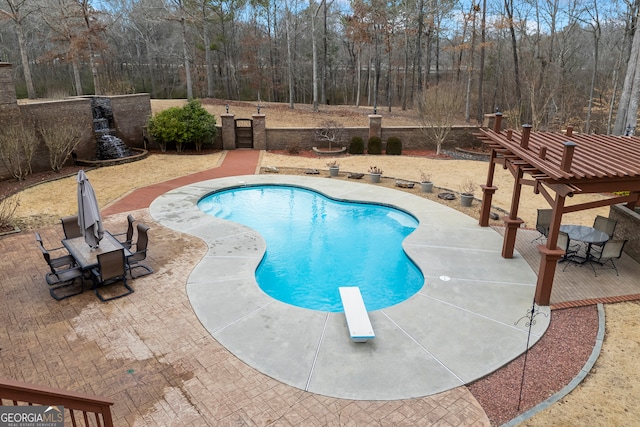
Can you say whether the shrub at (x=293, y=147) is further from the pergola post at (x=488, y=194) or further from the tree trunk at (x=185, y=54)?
the pergola post at (x=488, y=194)

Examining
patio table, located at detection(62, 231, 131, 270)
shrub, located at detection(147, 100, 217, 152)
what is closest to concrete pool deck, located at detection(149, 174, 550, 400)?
patio table, located at detection(62, 231, 131, 270)

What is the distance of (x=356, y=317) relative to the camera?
7.76m

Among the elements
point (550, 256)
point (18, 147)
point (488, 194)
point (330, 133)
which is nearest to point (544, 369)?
point (550, 256)

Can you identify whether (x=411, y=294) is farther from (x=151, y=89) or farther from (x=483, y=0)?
(x=151, y=89)

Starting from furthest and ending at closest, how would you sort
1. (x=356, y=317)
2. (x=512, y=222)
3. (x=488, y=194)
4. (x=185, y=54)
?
(x=185, y=54) → (x=488, y=194) → (x=512, y=222) → (x=356, y=317)

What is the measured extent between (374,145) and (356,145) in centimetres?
101

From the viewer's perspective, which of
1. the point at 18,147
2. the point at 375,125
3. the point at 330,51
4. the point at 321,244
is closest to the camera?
the point at 321,244

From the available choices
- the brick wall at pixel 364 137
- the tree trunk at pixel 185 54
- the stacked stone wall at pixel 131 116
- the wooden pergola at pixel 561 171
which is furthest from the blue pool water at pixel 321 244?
the tree trunk at pixel 185 54

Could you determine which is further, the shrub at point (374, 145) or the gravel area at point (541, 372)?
the shrub at point (374, 145)

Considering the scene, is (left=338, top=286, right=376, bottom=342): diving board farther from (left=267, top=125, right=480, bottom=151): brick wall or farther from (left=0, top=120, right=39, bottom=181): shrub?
(left=267, top=125, right=480, bottom=151): brick wall

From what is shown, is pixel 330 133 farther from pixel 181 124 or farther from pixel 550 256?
pixel 550 256

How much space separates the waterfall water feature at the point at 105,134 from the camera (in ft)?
70.9

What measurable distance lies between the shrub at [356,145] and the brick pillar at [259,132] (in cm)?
488

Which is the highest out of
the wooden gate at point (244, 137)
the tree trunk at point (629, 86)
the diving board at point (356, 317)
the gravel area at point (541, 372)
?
the tree trunk at point (629, 86)
